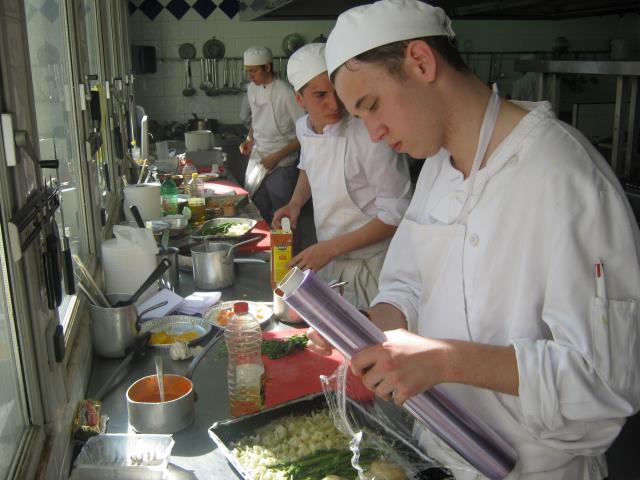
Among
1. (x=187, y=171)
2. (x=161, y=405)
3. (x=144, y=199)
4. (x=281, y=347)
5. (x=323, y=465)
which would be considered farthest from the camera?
(x=187, y=171)

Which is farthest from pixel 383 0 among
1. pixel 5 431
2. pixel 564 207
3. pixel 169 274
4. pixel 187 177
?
pixel 187 177

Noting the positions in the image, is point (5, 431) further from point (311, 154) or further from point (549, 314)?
point (311, 154)

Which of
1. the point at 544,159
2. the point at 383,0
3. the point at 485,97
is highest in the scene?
the point at 383,0

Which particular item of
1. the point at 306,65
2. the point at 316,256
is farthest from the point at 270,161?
the point at 316,256

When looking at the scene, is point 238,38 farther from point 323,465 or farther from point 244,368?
point 323,465

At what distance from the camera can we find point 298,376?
1.82 m

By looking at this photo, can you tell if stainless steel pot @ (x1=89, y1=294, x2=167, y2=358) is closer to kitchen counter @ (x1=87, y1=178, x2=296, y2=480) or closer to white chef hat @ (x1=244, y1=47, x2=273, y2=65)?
kitchen counter @ (x1=87, y1=178, x2=296, y2=480)

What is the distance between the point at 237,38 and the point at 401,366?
8153 mm

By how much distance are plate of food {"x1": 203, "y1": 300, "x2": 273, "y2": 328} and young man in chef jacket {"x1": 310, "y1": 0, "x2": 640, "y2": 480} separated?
0.72 metres

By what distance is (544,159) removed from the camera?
1240 millimetres

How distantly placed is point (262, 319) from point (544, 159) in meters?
1.17

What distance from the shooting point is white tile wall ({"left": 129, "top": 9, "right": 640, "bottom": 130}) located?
8.51 metres

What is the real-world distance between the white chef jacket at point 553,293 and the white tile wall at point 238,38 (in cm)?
778

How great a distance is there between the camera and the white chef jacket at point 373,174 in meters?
2.53
